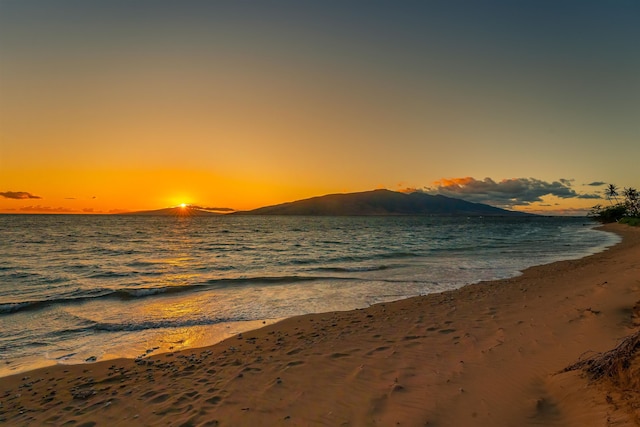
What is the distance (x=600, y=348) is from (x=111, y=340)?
1254cm

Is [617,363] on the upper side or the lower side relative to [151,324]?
upper

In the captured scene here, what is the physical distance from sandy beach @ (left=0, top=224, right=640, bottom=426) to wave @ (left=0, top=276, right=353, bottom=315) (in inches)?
332

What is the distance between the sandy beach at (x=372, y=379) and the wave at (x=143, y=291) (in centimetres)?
843

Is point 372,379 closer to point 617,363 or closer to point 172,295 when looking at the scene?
point 617,363

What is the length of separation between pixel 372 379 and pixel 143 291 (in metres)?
14.9

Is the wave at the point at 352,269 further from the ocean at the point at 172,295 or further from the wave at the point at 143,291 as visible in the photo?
the wave at the point at 143,291

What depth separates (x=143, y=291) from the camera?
18141 mm

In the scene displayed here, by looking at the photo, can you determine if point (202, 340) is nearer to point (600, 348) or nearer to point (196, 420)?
point (196, 420)

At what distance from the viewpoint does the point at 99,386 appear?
7.48 m

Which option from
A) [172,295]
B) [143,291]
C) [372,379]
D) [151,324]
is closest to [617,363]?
[372,379]

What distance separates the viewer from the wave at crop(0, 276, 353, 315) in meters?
15.0

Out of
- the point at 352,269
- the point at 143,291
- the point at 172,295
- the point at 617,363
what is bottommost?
the point at 352,269

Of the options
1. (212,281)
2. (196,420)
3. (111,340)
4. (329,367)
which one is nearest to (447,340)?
(329,367)

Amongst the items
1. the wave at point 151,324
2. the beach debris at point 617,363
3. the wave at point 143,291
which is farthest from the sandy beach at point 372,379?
the wave at point 143,291
